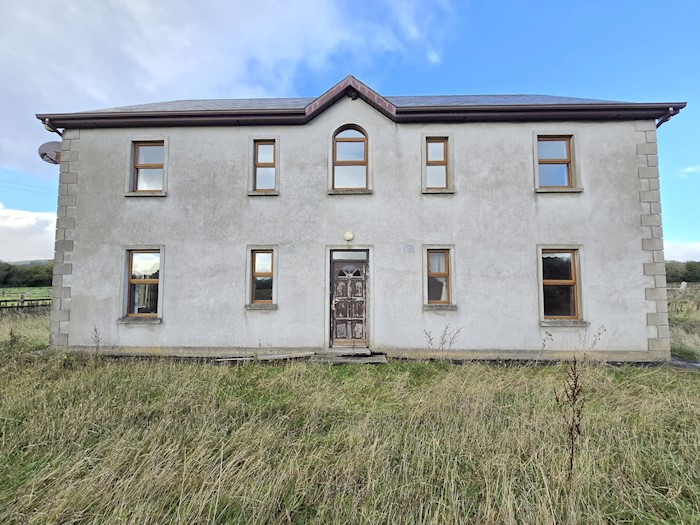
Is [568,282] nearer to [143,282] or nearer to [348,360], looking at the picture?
[348,360]

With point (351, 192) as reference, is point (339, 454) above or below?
below

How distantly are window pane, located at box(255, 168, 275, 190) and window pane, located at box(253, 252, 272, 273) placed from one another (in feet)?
6.29

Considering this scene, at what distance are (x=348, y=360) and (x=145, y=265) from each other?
20.6 feet

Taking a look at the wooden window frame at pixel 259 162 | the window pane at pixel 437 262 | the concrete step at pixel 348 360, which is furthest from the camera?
the wooden window frame at pixel 259 162

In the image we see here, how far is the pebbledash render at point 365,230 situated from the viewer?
8305mm

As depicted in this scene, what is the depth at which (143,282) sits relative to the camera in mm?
8820

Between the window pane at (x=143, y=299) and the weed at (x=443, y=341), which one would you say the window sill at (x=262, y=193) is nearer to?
the window pane at (x=143, y=299)

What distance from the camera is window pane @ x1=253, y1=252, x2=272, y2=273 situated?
8.79 meters

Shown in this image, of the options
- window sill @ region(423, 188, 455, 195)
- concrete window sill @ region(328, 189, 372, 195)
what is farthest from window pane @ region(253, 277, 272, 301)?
window sill @ region(423, 188, 455, 195)

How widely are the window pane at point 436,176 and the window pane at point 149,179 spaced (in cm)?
766

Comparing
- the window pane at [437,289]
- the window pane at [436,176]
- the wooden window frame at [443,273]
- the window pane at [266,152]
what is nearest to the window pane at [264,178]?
the window pane at [266,152]

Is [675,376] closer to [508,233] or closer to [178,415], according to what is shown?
[508,233]

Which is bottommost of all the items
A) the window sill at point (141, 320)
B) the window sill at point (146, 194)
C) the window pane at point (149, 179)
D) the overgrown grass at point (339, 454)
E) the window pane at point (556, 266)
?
the overgrown grass at point (339, 454)

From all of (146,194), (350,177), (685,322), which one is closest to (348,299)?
(350,177)
